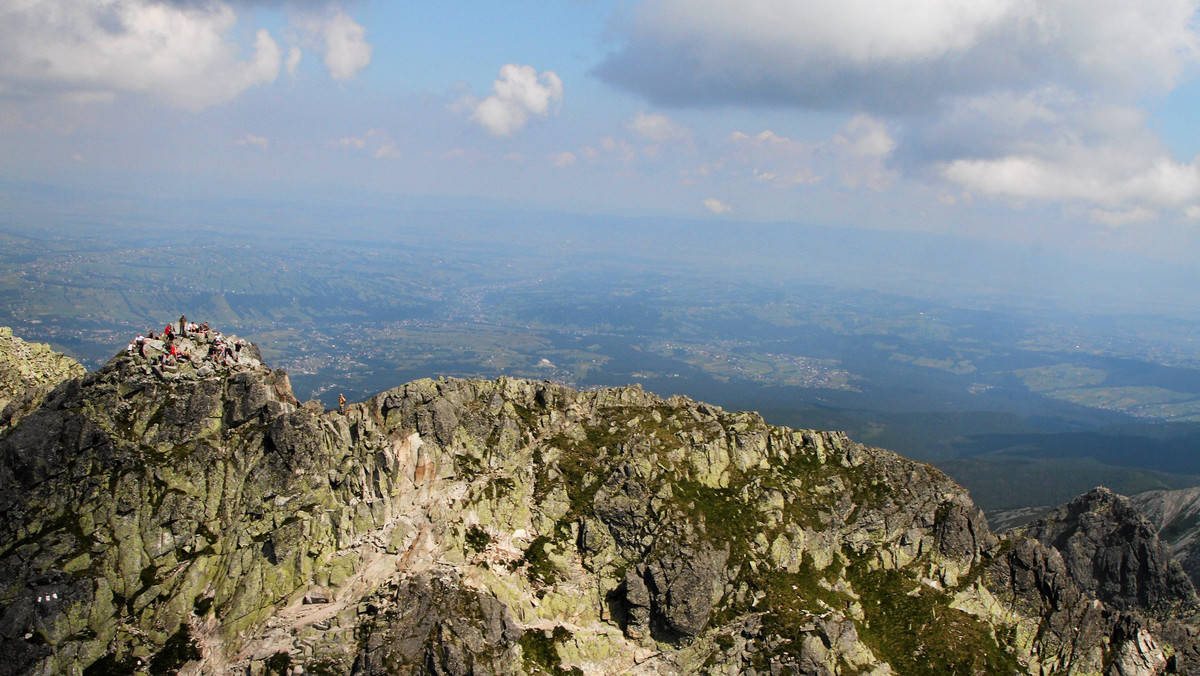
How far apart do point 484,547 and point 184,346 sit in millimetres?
46273

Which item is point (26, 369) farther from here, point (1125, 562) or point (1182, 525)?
point (1182, 525)

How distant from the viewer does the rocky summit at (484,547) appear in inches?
2530

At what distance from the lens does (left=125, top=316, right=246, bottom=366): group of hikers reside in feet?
259

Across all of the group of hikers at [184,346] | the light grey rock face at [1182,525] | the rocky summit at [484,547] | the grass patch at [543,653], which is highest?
the group of hikers at [184,346]

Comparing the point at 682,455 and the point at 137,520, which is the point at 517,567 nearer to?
the point at 682,455

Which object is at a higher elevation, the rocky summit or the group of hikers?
the group of hikers

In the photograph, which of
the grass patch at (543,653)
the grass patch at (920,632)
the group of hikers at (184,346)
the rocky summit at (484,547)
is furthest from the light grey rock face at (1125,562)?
the group of hikers at (184,346)

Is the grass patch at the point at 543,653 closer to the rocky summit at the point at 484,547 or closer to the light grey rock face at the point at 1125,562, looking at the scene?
the rocky summit at the point at 484,547

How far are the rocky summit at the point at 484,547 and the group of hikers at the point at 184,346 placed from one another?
0.76 m

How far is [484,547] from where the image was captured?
76125 millimetres

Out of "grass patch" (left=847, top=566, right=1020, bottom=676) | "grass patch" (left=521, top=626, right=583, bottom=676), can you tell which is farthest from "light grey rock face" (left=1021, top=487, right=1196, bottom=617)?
"grass patch" (left=521, top=626, right=583, bottom=676)

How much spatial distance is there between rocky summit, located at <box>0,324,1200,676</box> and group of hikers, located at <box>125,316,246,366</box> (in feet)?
2.49

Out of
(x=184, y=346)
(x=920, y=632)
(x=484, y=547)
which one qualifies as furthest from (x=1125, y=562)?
(x=184, y=346)

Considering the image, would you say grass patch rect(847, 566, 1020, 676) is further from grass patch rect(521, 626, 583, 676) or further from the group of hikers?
the group of hikers
